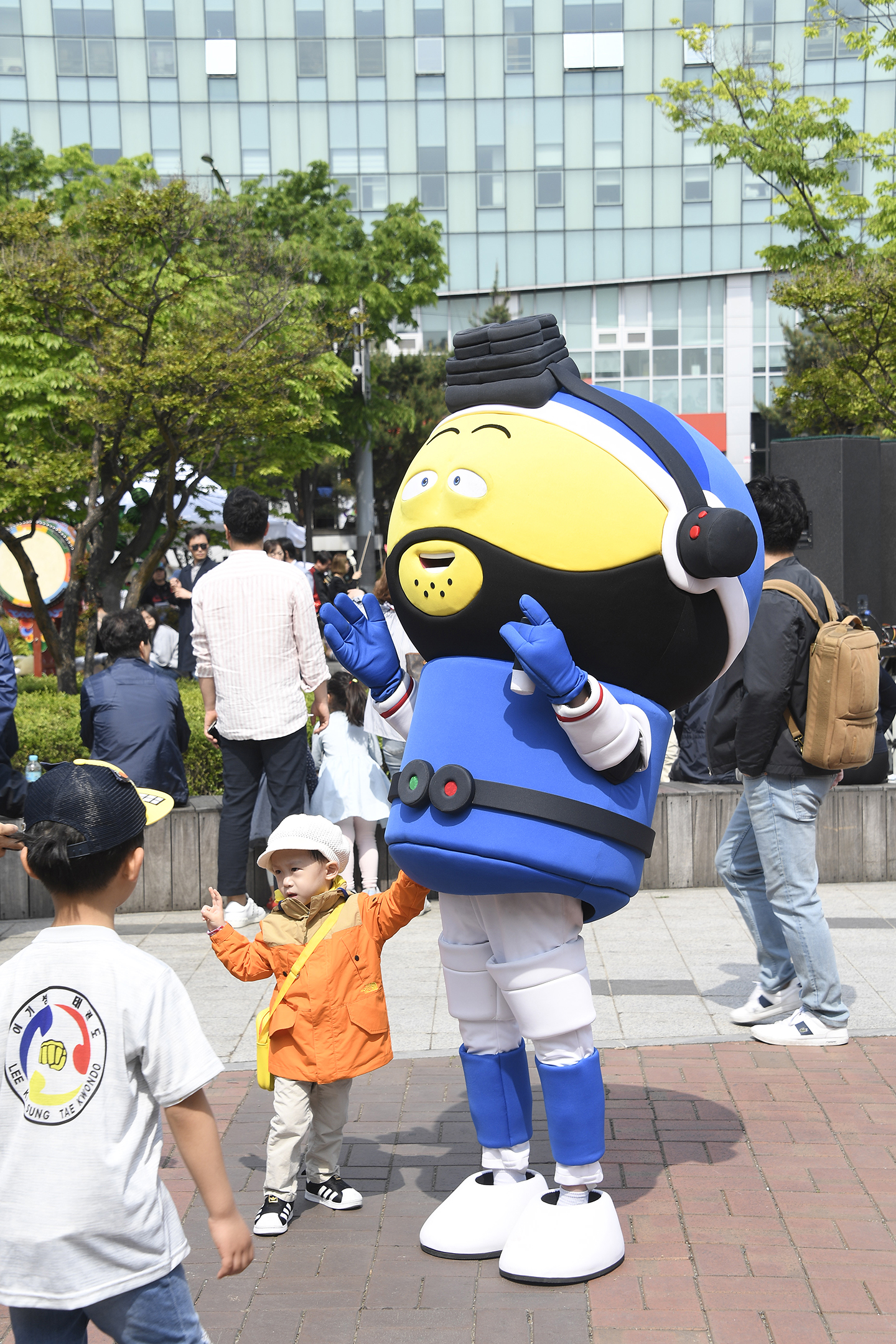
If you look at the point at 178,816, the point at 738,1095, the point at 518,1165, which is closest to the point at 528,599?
the point at 518,1165

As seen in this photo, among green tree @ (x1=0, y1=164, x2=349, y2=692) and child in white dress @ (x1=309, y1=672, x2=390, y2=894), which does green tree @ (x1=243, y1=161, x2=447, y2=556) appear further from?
child in white dress @ (x1=309, y1=672, x2=390, y2=894)

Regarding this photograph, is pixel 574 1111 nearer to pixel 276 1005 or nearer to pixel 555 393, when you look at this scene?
pixel 276 1005

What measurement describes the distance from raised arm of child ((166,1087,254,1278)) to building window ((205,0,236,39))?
143 feet

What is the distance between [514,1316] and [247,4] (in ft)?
144

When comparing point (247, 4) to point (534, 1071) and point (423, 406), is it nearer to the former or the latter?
point (423, 406)

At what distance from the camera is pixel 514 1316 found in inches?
128

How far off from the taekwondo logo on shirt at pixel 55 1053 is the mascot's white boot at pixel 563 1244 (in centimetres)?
164

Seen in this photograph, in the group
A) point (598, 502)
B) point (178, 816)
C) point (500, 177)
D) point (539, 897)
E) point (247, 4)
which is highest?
point (247, 4)

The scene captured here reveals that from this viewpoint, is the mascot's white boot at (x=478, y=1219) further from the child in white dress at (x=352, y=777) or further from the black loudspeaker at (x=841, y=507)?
the black loudspeaker at (x=841, y=507)

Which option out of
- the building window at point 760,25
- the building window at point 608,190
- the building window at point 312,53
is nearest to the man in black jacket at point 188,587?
the building window at point 608,190

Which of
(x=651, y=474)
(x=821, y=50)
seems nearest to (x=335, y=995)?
(x=651, y=474)

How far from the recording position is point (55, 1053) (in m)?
2.24

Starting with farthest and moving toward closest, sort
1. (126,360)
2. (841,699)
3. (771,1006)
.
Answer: (126,360) < (771,1006) < (841,699)

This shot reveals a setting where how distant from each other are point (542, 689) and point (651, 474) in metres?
0.62
